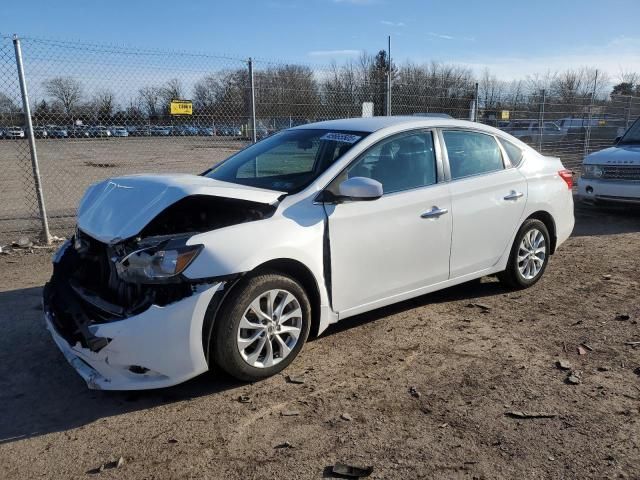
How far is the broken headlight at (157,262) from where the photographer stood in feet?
10.5

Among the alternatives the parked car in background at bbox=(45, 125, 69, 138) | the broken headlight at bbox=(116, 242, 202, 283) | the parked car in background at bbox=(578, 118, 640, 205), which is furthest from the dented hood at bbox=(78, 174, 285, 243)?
the parked car in background at bbox=(578, 118, 640, 205)

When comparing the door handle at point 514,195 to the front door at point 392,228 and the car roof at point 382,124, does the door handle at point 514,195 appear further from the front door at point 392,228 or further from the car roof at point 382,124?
the front door at point 392,228

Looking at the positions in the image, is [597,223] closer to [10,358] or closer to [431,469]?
[431,469]

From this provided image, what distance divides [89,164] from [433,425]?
73.2ft

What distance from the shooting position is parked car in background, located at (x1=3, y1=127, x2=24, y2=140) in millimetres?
8117

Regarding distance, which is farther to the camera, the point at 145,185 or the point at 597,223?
the point at 597,223

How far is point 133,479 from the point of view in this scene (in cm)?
268

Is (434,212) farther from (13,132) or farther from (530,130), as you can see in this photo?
(530,130)

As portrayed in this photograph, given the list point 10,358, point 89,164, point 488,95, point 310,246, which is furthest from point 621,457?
point 89,164

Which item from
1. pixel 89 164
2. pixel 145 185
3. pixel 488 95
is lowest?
pixel 89 164

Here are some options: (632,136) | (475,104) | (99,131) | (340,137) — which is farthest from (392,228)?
(475,104)

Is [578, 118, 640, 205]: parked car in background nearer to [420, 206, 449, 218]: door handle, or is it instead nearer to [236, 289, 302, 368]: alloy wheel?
[420, 206, 449, 218]: door handle

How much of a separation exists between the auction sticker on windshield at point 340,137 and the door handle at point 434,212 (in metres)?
0.81

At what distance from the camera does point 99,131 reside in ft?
34.0
